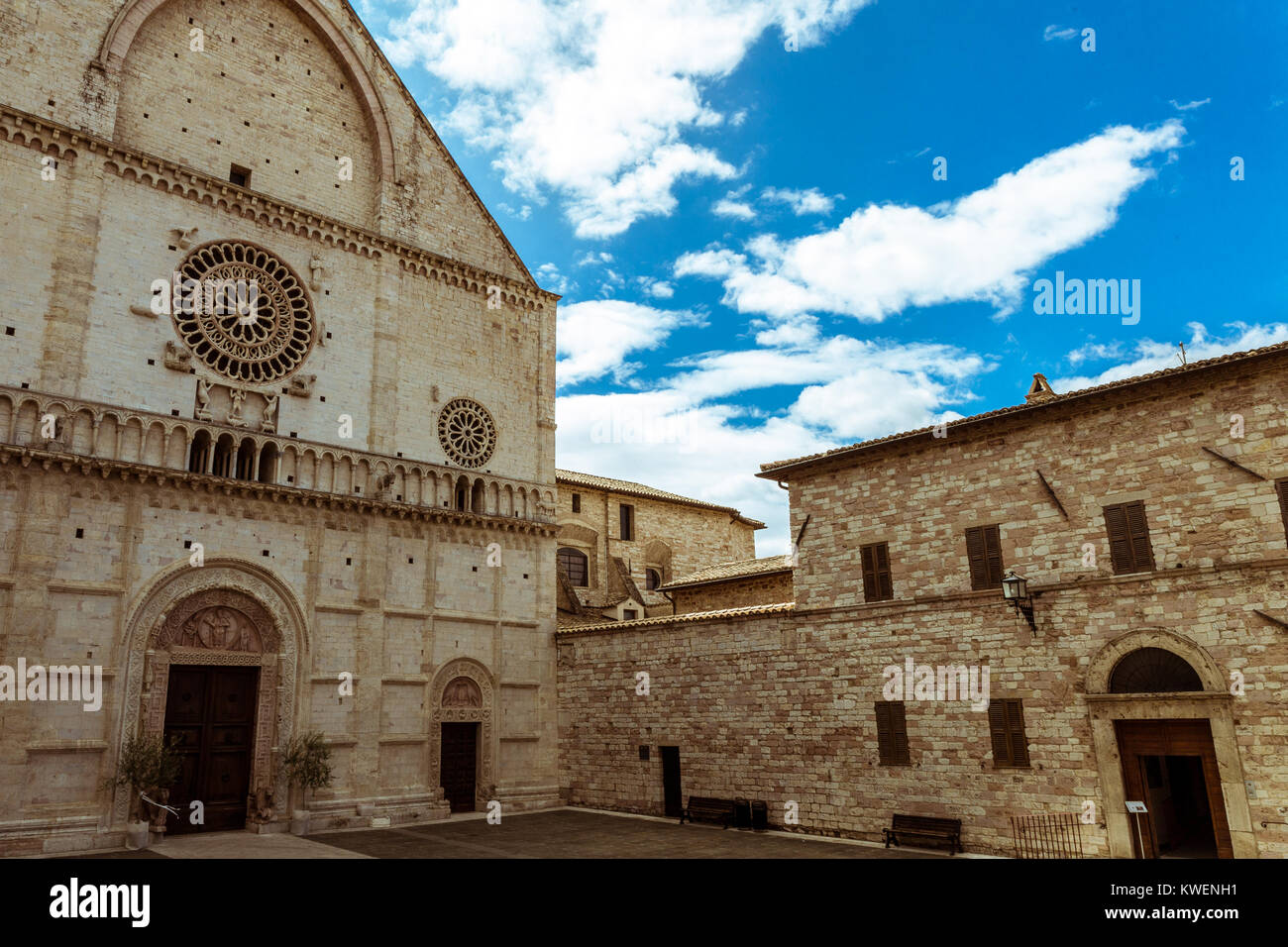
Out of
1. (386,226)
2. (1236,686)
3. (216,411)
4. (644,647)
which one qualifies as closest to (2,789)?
(216,411)

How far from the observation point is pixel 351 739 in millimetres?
20656

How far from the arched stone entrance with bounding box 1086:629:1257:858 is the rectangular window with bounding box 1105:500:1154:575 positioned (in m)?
1.24

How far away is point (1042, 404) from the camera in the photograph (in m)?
17.1

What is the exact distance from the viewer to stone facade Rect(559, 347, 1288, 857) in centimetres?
1457

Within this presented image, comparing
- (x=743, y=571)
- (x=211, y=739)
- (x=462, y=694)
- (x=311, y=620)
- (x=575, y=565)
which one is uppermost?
(x=575, y=565)

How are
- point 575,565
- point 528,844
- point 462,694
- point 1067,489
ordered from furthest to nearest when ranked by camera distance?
point 575,565
point 462,694
point 528,844
point 1067,489

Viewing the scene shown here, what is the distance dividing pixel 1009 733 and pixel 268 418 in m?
18.0

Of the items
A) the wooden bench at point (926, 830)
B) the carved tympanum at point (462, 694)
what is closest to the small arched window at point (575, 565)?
the carved tympanum at point (462, 694)

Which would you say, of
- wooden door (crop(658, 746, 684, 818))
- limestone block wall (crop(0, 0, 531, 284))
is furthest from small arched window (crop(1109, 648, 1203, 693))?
limestone block wall (crop(0, 0, 531, 284))

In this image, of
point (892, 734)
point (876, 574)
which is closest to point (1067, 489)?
point (876, 574)

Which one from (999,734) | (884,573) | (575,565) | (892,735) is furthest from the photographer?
(575,565)

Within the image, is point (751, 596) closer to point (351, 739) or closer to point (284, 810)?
point (351, 739)

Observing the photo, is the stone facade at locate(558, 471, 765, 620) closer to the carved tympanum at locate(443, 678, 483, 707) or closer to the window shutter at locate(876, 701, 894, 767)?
the carved tympanum at locate(443, 678, 483, 707)

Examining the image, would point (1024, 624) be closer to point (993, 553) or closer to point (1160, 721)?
point (993, 553)
